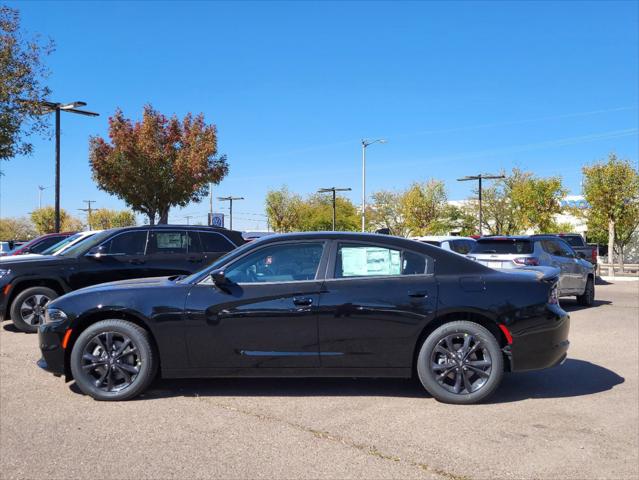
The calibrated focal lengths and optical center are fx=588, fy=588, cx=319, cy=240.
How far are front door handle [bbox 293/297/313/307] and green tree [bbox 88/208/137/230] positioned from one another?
88.0 m

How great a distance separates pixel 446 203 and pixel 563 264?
45669 mm

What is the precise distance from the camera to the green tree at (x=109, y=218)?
89.9 metres

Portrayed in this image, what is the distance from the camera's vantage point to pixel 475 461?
3896mm

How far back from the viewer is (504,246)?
39.7ft

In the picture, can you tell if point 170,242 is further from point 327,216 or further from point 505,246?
point 327,216

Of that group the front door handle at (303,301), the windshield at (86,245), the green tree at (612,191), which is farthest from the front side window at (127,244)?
the green tree at (612,191)

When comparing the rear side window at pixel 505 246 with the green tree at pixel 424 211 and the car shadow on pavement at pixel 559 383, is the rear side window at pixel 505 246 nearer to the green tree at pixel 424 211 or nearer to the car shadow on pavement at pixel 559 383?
the car shadow on pavement at pixel 559 383

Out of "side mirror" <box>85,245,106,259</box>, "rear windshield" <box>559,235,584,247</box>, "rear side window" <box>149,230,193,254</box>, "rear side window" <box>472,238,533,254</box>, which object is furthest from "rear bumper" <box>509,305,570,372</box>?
"rear windshield" <box>559,235,584,247</box>

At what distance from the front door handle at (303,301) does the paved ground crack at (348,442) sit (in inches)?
37.9

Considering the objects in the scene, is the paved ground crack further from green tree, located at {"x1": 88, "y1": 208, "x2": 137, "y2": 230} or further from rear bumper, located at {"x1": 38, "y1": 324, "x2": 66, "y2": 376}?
green tree, located at {"x1": 88, "y1": 208, "x2": 137, "y2": 230}

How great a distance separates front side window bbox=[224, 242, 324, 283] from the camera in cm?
529

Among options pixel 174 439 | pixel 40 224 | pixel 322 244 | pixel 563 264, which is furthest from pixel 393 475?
pixel 40 224

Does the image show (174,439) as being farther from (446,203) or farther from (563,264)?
(446,203)

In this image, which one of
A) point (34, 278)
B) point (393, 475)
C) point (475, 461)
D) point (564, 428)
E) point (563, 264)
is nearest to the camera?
point (393, 475)
